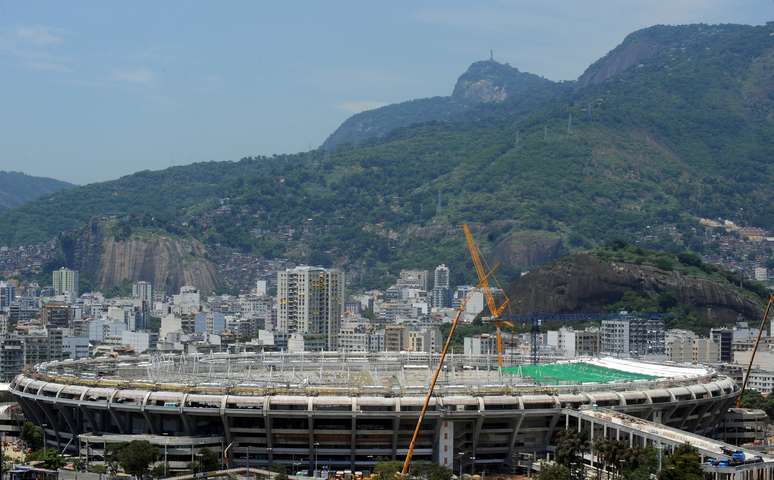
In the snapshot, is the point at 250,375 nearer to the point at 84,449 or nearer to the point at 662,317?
the point at 84,449

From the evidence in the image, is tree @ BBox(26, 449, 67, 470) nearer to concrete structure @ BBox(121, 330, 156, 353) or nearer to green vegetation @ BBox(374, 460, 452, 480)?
green vegetation @ BBox(374, 460, 452, 480)

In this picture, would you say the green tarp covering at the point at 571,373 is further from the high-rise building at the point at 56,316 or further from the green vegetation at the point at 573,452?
the high-rise building at the point at 56,316

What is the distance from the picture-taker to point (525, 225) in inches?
7574

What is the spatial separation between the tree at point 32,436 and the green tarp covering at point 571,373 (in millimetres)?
22032

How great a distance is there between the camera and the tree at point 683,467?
46.3 meters

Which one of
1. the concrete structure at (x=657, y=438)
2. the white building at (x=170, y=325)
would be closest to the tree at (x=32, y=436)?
the concrete structure at (x=657, y=438)

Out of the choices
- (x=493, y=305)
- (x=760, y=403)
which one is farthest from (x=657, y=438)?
(x=493, y=305)

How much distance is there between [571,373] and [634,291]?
58.9 metres

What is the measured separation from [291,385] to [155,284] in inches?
5619

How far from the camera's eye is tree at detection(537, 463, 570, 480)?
49875mm

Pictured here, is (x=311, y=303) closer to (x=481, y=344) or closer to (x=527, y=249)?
(x=481, y=344)

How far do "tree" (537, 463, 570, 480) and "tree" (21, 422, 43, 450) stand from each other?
2251 centimetres

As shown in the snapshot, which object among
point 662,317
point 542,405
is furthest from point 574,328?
point 542,405

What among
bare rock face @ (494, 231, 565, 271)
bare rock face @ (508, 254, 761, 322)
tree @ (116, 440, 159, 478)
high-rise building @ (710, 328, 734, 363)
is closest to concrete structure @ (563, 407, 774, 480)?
tree @ (116, 440, 159, 478)
